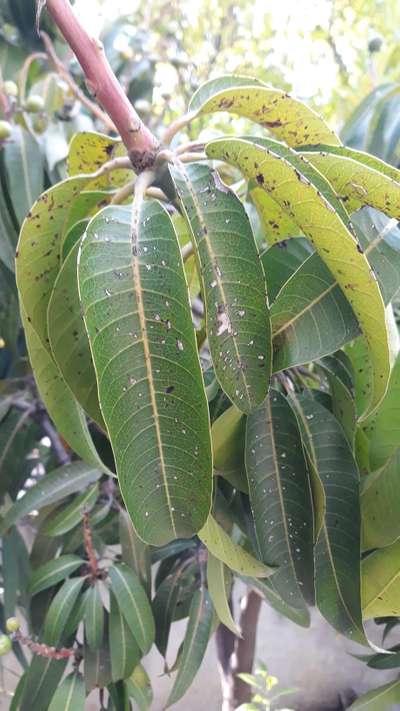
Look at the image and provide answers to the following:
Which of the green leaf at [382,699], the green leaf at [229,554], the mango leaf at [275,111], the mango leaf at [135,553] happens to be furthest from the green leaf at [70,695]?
the mango leaf at [275,111]

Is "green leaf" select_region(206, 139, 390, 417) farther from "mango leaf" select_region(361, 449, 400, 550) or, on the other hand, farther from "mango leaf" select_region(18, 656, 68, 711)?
"mango leaf" select_region(18, 656, 68, 711)

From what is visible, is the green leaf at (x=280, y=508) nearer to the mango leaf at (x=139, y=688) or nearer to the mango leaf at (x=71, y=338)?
the mango leaf at (x=71, y=338)

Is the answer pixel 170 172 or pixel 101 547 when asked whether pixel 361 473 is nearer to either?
pixel 170 172

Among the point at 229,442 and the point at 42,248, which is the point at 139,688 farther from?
the point at 42,248

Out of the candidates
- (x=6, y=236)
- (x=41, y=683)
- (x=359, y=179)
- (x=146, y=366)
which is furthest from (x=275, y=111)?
(x=41, y=683)

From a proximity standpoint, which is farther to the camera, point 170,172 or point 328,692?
point 328,692

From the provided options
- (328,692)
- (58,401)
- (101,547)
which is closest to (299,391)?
(58,401)

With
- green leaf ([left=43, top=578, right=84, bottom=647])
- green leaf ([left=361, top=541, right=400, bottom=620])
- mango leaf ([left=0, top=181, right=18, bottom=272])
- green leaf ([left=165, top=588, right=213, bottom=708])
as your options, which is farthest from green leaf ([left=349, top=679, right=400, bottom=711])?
mango leaf ([left=0, top=181, right=18, bottom=272])
